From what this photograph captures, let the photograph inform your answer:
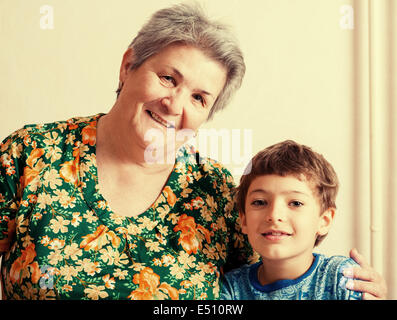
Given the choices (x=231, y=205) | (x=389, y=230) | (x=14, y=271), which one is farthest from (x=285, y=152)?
(x=14, y=271)

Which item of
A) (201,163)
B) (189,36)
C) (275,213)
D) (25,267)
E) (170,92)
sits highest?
(189,36)

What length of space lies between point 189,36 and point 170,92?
0.16 meters

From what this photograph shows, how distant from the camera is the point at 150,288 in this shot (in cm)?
118

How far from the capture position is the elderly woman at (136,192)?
119cm

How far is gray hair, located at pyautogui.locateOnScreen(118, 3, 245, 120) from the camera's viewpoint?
1.29 m

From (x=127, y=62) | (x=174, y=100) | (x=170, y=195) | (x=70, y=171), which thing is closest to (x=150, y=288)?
(x=170, y=195)

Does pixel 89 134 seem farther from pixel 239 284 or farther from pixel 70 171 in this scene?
pixel 239 284

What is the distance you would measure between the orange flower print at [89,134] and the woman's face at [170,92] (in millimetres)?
113

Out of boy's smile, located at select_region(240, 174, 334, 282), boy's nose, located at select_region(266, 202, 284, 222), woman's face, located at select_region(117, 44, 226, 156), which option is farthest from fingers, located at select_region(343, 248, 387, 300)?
woman's face, located at select_region(117, 44, 226, 156)

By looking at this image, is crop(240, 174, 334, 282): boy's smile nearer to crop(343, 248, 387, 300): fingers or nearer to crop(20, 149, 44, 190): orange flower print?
crop(343, 248, 387, 300): fingers

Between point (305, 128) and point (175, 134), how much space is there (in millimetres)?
523

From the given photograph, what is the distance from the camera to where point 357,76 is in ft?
5.45

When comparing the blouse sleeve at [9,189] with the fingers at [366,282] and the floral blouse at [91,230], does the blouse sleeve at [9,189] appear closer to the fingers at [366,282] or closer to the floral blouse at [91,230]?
the floral blouse at [91,230]

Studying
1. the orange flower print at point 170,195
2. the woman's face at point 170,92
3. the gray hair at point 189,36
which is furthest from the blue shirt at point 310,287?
the gray hair at point 189,36
